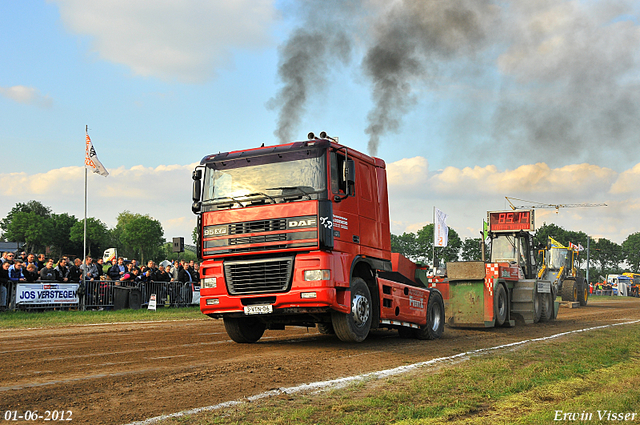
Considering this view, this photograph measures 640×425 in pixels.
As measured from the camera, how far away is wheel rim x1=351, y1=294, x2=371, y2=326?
34.9 feet

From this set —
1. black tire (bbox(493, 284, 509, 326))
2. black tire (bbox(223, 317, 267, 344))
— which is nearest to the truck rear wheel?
black tire (bbox(493, 284, 509, 326))

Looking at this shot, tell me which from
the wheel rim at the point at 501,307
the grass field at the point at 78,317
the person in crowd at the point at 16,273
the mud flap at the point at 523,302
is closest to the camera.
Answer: the grass field at the point at 78,317

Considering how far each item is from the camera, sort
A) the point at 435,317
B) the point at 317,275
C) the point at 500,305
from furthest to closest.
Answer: the point at 500,305 < the point at 435,317 < the point at 317,275

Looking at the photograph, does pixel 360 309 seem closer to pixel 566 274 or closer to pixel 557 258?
pixel 557 258

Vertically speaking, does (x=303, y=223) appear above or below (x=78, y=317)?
above

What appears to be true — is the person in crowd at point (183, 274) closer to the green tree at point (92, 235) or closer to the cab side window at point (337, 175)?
the cab side window at point (337, 175)

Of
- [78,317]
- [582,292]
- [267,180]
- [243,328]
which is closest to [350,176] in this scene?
[267,180]

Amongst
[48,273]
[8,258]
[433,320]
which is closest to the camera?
[433,320]

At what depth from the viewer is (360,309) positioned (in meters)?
10.8

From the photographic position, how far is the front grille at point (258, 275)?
400 inches

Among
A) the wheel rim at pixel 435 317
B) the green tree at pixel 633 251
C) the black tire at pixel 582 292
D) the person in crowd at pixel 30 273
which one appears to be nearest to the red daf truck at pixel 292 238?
the wheel rim at pixel 435 317

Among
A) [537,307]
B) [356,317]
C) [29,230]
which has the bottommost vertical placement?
[537,307]

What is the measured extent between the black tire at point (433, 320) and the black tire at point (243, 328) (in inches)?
137

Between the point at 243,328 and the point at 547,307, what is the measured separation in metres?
11.9
